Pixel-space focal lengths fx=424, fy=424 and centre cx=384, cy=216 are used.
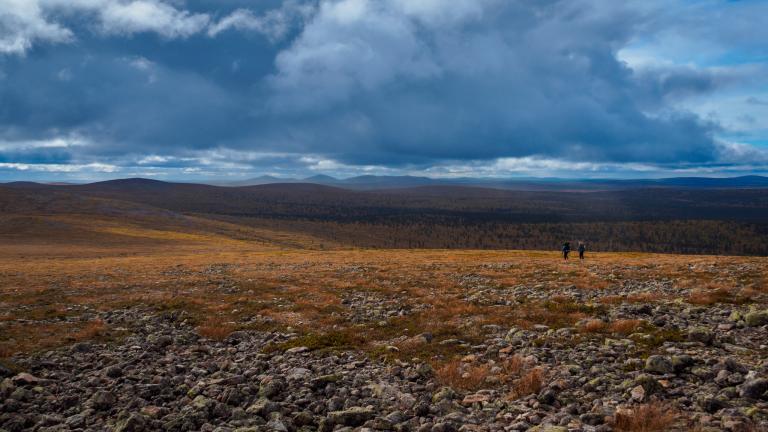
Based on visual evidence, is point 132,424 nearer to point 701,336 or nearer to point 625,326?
point 625,326

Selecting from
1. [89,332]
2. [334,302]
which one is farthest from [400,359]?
[89,332]

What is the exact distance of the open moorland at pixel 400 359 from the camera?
7.57 metres

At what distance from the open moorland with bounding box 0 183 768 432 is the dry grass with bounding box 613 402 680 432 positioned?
3cm

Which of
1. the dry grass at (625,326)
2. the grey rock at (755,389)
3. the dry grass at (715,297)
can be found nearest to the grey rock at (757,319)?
the dry grass at (625,326)

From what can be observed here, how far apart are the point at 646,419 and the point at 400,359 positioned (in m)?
5.54

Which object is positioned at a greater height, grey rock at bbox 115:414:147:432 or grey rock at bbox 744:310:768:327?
grey rock at bbox 744:310:768:327

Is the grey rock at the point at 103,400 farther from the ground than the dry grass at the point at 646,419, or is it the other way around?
the dry grass at the point at 646,419

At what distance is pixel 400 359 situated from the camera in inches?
423

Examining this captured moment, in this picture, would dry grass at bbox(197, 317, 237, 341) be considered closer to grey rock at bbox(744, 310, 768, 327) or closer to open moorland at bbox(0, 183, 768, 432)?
open moorland at bbox(0, 183, 768, 432)

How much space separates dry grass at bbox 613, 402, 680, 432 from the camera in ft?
21.3

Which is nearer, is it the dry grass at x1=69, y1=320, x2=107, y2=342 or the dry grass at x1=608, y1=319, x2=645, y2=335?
the dry grass at x1=608, y1=319, x2=645, y2=335

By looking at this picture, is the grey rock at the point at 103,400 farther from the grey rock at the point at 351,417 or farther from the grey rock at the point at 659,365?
the grey rock at the point at 659,365

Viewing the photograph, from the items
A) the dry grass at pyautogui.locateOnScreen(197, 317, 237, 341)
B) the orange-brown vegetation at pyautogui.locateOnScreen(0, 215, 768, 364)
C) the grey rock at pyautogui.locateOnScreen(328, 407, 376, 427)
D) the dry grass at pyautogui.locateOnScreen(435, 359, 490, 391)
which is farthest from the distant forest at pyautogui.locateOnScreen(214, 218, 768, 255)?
the grey rock at pyautogui.locateOnScreen(328, 407, 376, 427)

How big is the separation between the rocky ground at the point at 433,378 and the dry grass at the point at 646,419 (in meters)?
0.02
